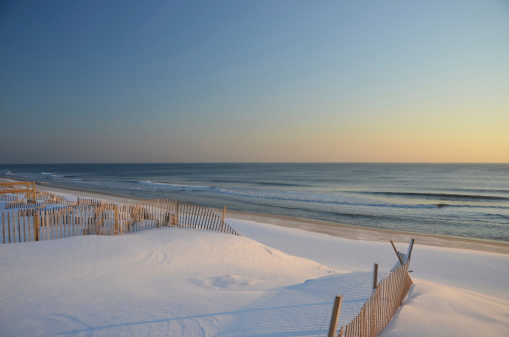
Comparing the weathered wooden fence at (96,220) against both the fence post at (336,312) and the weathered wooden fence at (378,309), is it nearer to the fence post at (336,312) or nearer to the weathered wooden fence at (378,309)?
the weathered wooden fence at (378,309)

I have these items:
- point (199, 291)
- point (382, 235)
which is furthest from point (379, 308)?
point (382, 235)

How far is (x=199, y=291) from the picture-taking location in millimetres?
7344

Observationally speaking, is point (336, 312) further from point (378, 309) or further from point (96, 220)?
point (96, 220)

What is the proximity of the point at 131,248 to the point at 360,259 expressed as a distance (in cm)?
1030

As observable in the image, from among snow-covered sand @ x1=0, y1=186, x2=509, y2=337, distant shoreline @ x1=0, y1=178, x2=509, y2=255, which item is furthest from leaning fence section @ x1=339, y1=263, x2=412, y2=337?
distant shoreline @ x1=0, y1=178, x2=509, y2=255

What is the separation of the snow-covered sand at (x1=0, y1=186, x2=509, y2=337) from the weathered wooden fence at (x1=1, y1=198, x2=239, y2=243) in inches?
49.6

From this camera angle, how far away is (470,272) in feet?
39.9

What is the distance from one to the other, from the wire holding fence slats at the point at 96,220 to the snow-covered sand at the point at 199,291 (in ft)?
4.07

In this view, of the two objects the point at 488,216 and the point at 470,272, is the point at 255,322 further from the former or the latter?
the point at 488,216

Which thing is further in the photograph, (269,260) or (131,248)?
(269,260)

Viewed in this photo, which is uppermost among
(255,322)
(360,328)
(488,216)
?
(360,328)

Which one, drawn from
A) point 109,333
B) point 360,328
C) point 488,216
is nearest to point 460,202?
point 488,216

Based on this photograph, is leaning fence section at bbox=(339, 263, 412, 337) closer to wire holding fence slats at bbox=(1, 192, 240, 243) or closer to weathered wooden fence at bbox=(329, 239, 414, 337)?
weathered wooden fence at bbox=(329, 239, 414, 337)

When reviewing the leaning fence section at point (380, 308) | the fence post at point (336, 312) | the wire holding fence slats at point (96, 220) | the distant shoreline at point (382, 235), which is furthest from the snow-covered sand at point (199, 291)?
the distant shoreline at point (382, 235)
